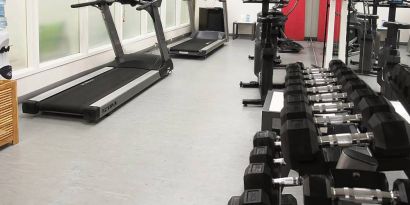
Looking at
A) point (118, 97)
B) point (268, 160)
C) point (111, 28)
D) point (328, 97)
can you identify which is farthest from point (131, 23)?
point (268, 160)

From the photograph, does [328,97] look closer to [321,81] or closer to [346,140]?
[321,81]

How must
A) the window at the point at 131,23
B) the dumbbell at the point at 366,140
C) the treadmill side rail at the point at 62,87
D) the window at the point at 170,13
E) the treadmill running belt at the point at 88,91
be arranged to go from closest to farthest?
the dumbbell at the point at 366,140 → the treadmill running belt at the point at 88,91 → the treadmill side rail at the point at 62,87 → the window at the point at 131,23 → the window at the point at 170,13

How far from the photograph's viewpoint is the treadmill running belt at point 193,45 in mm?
8094

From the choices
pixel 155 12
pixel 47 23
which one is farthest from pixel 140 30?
pixel 47 23

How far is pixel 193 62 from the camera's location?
7.69 m

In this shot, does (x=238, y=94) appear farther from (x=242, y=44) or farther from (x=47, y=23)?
(x=242, y=44)

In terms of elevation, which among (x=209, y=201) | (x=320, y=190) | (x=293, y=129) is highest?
(x=293, y=129)

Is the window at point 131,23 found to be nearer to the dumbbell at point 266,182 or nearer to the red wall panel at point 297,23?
the red wall panel at point 297,23

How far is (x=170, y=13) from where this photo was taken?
10094mm

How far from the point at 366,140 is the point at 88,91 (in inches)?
150

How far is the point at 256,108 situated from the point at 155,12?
87.7 inches

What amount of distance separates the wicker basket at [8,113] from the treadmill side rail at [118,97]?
72 centimetres

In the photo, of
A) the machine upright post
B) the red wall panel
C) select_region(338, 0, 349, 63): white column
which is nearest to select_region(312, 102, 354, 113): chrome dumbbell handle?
select_region(338, 0, 349, 63): white column

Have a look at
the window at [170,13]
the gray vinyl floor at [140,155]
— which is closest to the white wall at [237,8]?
the window at [170,13]
